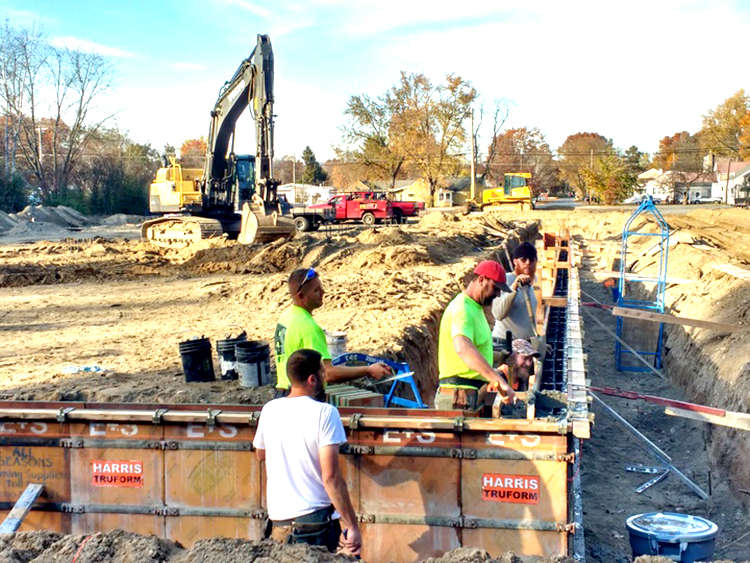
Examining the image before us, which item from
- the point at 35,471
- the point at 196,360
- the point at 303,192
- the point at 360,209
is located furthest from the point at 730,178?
the point at 35,471

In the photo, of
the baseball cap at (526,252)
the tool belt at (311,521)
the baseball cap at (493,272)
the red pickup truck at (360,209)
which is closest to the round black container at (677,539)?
the baseball cap at (493,272)

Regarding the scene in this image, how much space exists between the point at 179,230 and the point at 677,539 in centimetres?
1965

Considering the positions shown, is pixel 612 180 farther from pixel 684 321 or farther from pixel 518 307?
pixel 518 307

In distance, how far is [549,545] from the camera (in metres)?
4.74

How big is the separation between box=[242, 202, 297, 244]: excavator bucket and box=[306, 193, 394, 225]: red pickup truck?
19.2m

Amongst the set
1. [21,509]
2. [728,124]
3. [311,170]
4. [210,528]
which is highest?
[728,124]

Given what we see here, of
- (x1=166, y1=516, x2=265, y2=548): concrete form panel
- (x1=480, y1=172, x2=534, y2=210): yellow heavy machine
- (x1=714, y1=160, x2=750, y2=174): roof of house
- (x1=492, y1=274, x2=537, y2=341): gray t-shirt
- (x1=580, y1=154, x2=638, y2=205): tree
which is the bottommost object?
(x1=166, y1=516, x2=265, y2=548): concrete form panel

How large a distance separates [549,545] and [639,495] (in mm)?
4526

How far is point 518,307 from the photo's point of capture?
743 centimetres

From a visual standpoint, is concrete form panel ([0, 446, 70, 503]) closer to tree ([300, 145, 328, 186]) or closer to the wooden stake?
the wooden stake

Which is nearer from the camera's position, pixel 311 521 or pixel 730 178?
pixel 311 521

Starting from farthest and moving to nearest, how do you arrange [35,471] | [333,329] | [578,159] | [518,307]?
[578,159] → [333,329] → [518,307] → [35,471]

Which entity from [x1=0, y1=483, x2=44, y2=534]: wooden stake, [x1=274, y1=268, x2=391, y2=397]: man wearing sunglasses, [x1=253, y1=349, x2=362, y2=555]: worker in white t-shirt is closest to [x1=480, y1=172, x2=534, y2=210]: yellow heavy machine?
[x1=274, y1=268, x2=391, y2=397]: man wearing sunglasses

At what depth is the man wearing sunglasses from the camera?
4980mm
